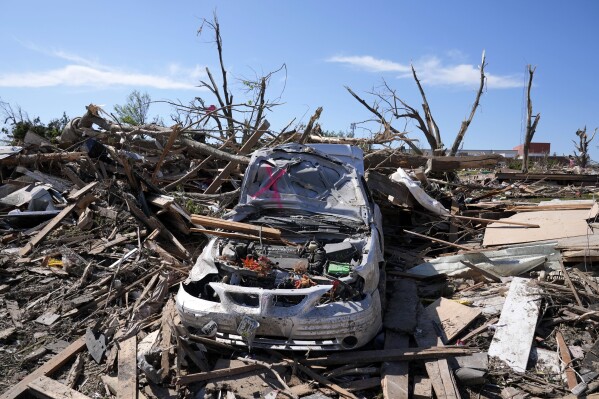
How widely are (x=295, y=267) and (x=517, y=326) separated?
7.93ft

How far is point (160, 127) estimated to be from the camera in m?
11.5

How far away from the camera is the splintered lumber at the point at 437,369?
384 cm

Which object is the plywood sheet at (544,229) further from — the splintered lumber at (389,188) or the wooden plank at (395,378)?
the wooden plank at (395,378)

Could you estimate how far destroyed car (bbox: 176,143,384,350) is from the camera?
4086 millimetres

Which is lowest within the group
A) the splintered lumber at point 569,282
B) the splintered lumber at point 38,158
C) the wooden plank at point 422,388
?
the wooden plank at point 422,388

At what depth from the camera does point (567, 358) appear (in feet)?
14.3

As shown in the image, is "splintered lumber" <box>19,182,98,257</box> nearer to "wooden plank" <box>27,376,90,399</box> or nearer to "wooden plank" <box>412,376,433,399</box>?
"wooden plank" <box>27,376,90,399</box>

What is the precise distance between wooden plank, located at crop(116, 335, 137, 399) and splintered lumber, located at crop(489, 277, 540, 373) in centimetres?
336

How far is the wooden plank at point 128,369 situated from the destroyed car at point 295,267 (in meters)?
0.64

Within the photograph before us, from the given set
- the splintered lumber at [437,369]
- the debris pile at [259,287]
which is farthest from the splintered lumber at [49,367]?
the splintered lumber at [437,369]

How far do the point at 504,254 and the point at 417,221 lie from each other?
241 cm

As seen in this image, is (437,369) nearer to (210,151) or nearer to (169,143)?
(169,143)

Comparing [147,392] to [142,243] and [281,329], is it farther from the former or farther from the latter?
[142,243]

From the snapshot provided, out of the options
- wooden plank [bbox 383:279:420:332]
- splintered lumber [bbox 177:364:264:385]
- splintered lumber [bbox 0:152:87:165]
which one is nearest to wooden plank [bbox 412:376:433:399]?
wooden plank [bbox 383:279:420:332]
